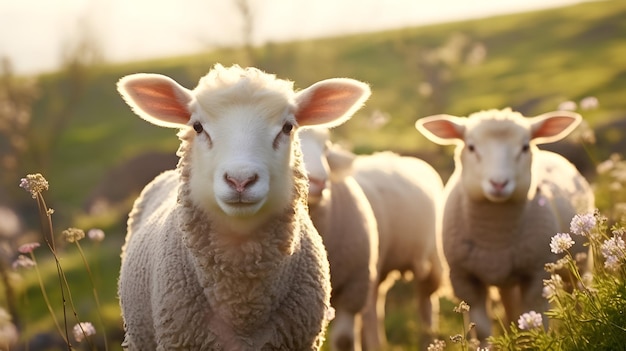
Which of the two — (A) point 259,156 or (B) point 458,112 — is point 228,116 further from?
(B) point 458,112

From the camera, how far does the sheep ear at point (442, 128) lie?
256 inches

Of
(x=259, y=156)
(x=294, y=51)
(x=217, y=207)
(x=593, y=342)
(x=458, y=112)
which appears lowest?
(x=458, y=112)

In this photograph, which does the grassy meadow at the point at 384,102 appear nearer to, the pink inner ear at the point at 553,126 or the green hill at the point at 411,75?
the green hill at the point at 411,75

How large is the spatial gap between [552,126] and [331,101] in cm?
271

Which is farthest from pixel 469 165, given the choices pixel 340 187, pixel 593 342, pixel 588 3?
Answer: pixel 588 3

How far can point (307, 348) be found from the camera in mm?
3945

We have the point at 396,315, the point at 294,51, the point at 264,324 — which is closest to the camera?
the point at 264,324

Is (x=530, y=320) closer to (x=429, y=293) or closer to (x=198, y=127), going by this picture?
(x=198, y=127)

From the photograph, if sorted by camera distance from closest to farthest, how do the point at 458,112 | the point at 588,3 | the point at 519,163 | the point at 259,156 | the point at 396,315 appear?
the point at 259,156, the point at 519,163, the point at 396,315, the point at 458,112, the point at 588,3

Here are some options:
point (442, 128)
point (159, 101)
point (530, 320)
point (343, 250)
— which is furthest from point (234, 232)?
point (442, 128)

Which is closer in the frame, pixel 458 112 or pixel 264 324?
pixel 264 324

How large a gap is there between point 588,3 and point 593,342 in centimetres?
4809

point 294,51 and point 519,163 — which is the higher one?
point 519,163

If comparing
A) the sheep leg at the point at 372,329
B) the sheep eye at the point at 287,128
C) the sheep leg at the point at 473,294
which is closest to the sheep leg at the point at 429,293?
the sheep leg at the point at 372,329
